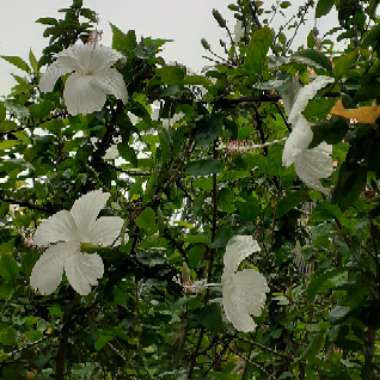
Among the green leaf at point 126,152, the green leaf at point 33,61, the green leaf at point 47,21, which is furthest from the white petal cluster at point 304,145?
the green leaf at point 33,61

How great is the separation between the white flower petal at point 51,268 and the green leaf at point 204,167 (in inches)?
12.0

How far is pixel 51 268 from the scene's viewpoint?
1076mm

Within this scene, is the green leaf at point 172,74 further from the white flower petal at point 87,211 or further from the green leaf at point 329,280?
the green leaf at point 329,280

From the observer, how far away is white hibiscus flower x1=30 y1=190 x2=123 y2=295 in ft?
3.53

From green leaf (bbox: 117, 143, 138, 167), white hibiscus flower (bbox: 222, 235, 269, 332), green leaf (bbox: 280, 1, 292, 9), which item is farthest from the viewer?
green leaf (bbox: 280, 1, 292, 9)

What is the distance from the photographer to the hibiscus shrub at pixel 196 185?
2.89 feet

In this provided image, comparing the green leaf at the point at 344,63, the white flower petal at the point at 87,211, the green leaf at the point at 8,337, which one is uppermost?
the green leaf at the point at 344,63

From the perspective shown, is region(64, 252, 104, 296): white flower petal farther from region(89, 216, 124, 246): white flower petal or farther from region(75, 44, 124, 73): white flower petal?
Answer: region(75, 44, 124, 73): white flower petal

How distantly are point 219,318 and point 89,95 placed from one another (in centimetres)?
A: 53

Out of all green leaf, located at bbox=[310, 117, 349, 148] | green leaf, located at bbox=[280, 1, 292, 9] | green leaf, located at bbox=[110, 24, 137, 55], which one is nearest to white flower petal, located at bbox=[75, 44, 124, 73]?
green leaf, located at bbox=[110, 24, 137, 55]

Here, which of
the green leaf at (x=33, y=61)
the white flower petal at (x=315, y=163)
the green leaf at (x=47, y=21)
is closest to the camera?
the white flower petal at (x=315, y=163)

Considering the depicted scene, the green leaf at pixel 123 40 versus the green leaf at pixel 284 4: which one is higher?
the green leaf at pixel 284 4

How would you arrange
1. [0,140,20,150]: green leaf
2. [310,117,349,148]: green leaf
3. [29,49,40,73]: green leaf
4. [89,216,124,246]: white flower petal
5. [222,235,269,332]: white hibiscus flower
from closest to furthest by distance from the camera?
[310,117,349,148]: green leaf < [222,235,269,332]: white hibiscus flower < [89,216,124,246]: white flower petal < [0,140,20,150]: green leaf < [29,49,40,73]: green leaf

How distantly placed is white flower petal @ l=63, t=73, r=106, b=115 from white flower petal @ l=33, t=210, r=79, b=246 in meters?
0.24
